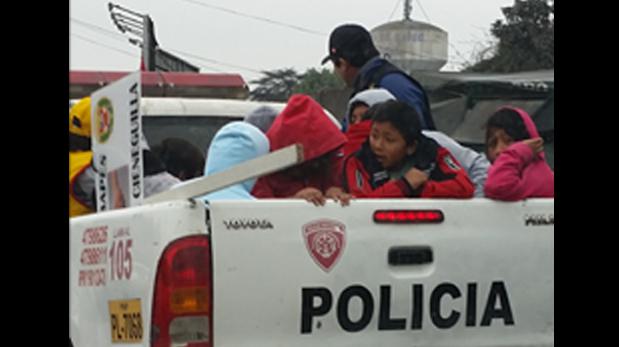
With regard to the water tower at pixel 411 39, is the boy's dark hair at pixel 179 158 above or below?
below

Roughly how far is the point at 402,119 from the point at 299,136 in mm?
415

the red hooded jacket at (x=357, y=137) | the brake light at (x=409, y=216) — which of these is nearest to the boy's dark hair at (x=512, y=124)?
the red hooded jacket at (x=357, y=137)

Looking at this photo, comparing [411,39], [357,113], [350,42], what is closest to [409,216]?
[357,113]

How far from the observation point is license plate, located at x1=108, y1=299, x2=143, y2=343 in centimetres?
380

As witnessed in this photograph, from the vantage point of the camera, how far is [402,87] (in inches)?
223

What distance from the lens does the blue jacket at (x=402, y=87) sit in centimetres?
560

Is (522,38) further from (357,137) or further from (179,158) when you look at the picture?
(357,137)

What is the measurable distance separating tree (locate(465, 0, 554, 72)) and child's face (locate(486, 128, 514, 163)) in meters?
12.6

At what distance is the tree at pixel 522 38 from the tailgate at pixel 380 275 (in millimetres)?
13783

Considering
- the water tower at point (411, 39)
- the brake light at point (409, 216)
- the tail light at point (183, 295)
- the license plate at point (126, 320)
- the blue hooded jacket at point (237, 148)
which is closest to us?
the tail light at point (183, 295)

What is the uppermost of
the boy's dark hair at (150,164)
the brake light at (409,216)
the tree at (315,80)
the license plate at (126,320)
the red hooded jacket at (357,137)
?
the tree at (315,80)

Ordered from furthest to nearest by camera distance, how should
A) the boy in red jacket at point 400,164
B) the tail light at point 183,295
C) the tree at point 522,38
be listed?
the tree at point 522,38 → the boy in red jacket at point 400,164 → the tail light at point 183,295

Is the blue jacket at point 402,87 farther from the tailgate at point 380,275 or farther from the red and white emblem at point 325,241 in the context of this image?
the red and white emblem at point 325,241
